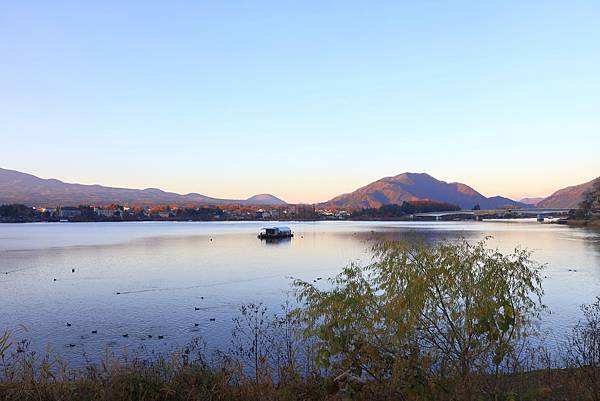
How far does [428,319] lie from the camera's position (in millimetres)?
7984

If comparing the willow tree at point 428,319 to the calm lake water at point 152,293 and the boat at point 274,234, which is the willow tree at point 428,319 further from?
the boat at point 274,234

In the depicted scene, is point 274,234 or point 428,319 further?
point 274,234

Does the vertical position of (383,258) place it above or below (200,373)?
above

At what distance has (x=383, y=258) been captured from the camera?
9047 millimetres

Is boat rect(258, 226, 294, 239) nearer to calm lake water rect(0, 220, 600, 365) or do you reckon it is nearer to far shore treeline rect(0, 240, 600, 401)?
calm lake water rect(0, 220, 600, 365)

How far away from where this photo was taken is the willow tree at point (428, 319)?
24.6 ft

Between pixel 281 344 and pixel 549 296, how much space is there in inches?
751

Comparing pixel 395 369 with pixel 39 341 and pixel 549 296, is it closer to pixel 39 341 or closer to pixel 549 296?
pixel 39 341

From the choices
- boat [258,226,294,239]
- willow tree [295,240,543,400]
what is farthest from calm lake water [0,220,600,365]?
boat [258,226,294,239]

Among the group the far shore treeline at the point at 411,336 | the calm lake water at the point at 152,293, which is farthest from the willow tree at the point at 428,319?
the calm lake water at the point at 152,293

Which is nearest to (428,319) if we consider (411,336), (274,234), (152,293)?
(411,336)

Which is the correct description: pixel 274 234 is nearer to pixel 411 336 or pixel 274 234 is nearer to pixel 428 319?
pixel 411 336

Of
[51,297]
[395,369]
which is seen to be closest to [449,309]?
[395,369]

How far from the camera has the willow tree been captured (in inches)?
295
